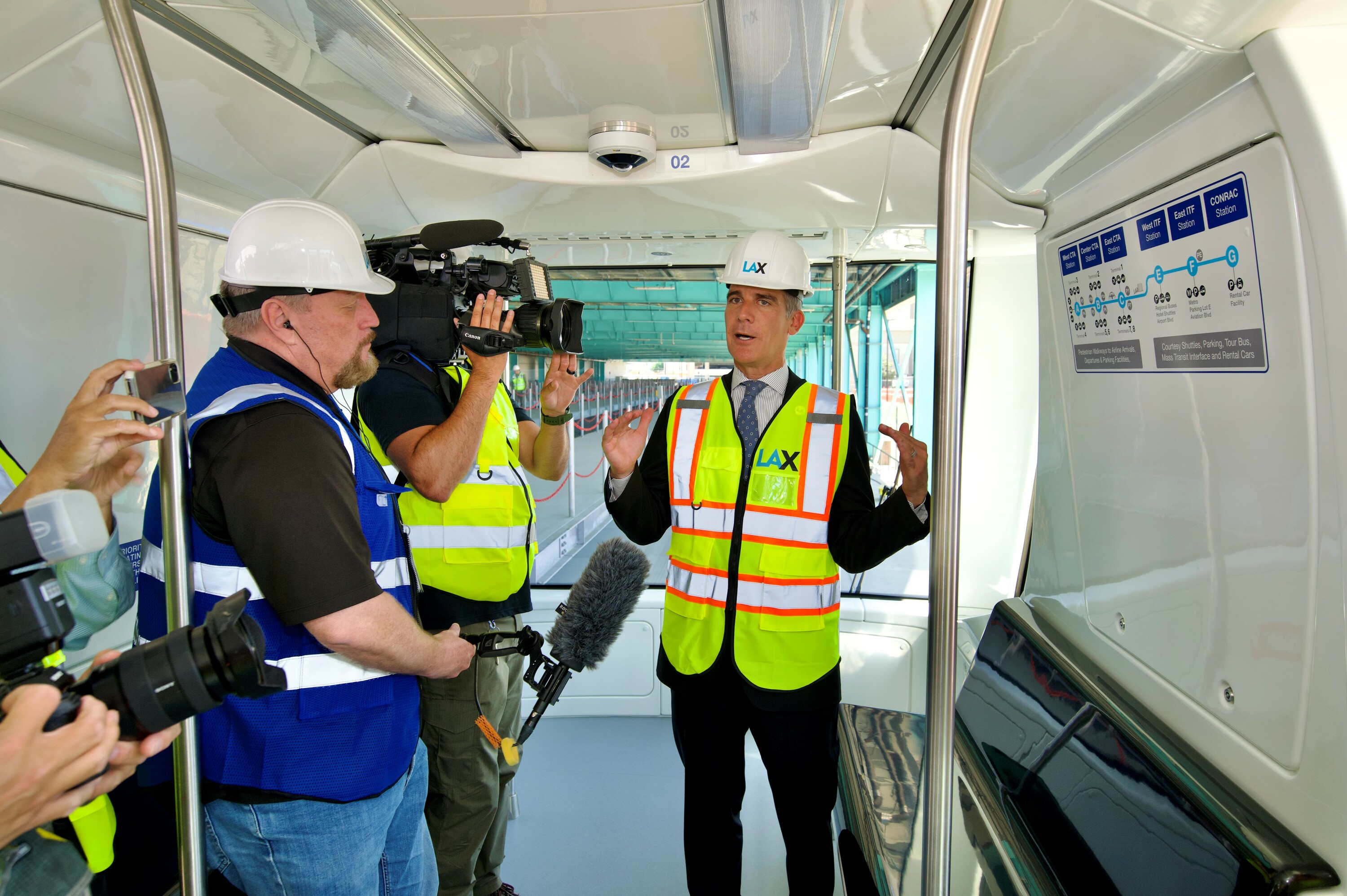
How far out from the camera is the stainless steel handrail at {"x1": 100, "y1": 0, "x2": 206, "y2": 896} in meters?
1.10

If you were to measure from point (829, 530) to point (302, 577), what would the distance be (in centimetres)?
124

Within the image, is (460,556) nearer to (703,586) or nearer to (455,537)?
(455,537)

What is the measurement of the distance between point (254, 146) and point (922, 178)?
191 cm

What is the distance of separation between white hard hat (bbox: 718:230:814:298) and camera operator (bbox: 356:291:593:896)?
56 centimetres

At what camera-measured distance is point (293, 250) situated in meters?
1.39

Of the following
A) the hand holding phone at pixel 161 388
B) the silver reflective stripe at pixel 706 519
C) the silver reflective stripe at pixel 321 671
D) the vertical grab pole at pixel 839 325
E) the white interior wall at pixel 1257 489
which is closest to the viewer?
the white interior wall at pixel 1257 489

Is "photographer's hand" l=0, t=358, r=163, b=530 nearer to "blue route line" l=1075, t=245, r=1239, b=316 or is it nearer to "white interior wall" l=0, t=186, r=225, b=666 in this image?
"white interior wall" l=0, t=186, r=225, b=666

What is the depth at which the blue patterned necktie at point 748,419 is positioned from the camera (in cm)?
195

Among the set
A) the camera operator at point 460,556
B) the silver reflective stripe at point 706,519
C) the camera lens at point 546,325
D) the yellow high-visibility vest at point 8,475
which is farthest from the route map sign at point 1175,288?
the yellow high-visibility vest at point 8,475

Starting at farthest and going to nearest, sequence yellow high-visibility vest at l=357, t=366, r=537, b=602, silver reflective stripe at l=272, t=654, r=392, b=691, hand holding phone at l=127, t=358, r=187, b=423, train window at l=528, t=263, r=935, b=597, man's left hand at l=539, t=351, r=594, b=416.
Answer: train window at l=528, t=263, r=935, b=597 → man's left hand at l=539, t=351, r=594, b=416 → yellow high-visibility vest at l=357, t=366, r=537, b=602 → silver reflective stripe at l=272, t=654, r=392, b=691 → hand holding phone at l=127, t=358, r=187, b=423

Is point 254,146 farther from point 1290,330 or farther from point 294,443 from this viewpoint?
point 1290,330

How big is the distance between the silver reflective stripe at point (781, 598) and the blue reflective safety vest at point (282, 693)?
0.85 meters

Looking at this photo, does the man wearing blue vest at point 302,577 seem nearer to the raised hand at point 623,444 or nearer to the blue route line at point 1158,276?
the raised hand at point 623,444

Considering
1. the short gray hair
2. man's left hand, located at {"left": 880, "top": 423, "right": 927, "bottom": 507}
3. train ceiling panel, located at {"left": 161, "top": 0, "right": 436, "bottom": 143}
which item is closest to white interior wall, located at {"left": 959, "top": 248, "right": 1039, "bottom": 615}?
man's left hand, located at {"left": 880, "top": 423, "right": 927, "bottom": 507}
